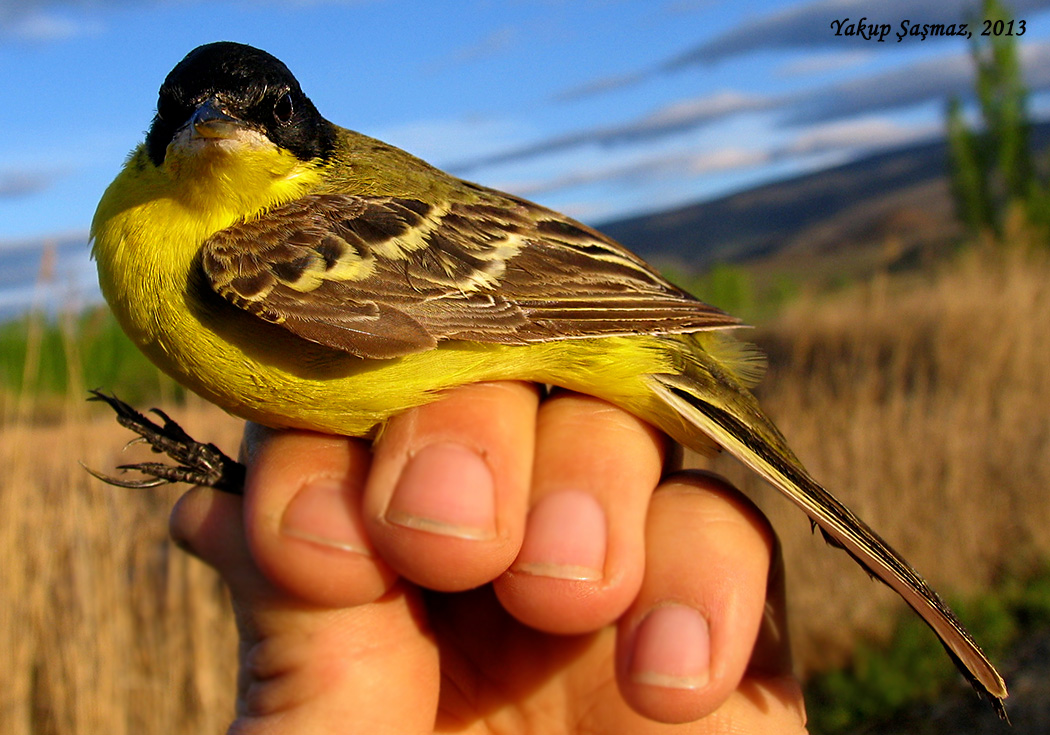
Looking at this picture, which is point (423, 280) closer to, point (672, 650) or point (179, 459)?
point (179, 459)

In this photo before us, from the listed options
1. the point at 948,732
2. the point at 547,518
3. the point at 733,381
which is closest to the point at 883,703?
the point at 948,732

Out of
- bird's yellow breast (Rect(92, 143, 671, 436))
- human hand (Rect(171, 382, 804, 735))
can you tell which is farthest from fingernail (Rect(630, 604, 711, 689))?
bird's yellow breast (Rect(92, 143, 671, 436))

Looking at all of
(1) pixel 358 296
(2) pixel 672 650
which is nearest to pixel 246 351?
(1) pixel 358 296

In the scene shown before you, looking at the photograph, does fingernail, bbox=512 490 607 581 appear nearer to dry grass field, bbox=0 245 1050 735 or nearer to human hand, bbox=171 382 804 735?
A: human hand, bbox=171 382 804 735

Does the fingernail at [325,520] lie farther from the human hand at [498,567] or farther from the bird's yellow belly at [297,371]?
the bird's yellow belly at [297,371]

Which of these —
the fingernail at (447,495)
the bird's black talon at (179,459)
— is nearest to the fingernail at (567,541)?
the fingernail at (447,495)

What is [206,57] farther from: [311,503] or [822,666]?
[822,666]
